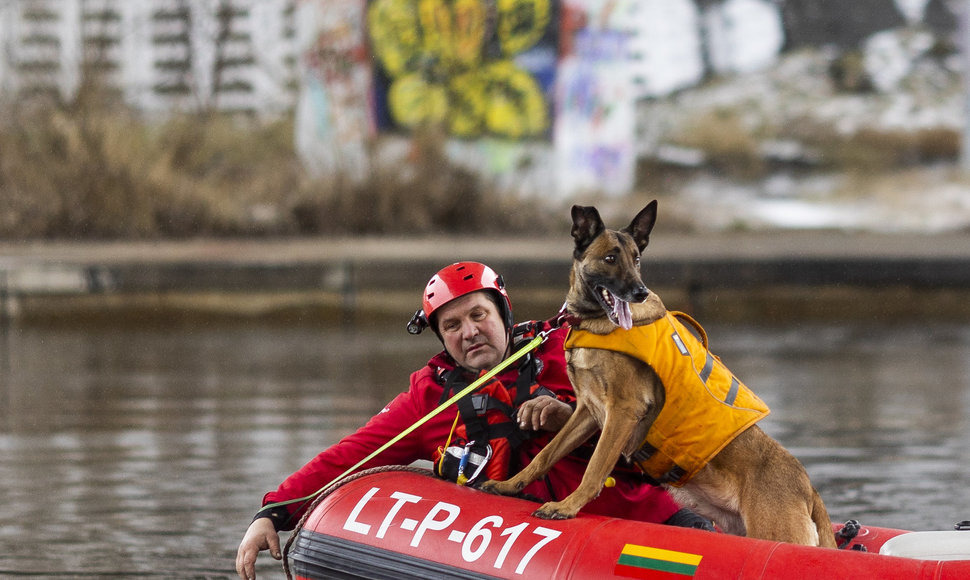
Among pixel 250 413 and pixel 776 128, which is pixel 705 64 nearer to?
pixel 776 128

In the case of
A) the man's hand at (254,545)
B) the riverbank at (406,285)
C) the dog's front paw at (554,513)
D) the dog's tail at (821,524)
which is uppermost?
the dog's front paw at (554,513)

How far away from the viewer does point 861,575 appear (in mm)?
4090

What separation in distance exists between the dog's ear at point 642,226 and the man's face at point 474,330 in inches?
24.7

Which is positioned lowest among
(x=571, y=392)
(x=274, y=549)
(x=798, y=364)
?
(x=798, y=364)

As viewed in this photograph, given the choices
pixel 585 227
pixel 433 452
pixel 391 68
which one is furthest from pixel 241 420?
pixel 391 68

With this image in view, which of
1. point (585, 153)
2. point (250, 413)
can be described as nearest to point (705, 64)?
point (585, 153)

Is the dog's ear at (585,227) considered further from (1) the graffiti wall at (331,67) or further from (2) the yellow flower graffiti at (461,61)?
(1) the graffiti wall at (331,67)

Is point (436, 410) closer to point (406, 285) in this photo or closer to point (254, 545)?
point (254, 545)

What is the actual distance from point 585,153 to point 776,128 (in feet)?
12.7

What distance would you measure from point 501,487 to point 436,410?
40 cm

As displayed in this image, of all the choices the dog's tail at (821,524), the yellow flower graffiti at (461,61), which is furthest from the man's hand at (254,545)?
the yellow flower graffiti at (461,61)

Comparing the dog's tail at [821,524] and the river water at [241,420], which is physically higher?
the dog's tail at [821,524]

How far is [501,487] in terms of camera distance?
4.98m

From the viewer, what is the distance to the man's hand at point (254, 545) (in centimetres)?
511
